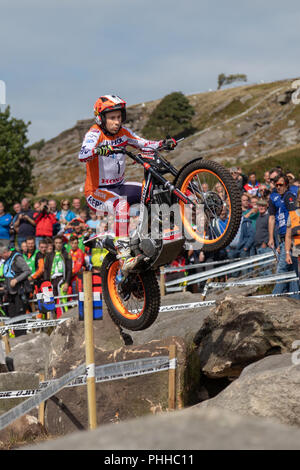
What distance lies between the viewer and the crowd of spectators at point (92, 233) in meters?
9.42

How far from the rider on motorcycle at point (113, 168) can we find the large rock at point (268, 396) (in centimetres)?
183

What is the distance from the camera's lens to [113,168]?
6.86 meters

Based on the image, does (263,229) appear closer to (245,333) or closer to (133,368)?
(245,333)

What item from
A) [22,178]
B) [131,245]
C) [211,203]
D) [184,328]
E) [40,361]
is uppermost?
[22,178]

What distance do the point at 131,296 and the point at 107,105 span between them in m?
2.34

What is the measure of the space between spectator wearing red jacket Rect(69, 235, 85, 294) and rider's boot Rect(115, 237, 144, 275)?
17.0ft

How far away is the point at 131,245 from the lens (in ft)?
21.9

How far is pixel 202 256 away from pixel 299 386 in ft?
22.2

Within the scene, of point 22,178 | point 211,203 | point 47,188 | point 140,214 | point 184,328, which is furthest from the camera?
point 47,188
